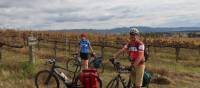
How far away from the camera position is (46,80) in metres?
11.4

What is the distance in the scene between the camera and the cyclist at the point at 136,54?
958cm

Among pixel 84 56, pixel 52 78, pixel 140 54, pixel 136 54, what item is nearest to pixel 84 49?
pixel 84 56

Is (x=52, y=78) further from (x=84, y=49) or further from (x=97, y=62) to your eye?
(x=97, y=62)

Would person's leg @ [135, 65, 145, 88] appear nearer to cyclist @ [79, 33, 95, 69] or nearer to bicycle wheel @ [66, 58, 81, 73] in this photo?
cyclist @ [79, 33, 95, 69]

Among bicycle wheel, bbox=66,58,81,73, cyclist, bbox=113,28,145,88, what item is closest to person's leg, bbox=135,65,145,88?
cyclist, bbox=113,28,145,88

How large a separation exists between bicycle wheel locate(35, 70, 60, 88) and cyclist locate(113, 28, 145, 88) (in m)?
2.41

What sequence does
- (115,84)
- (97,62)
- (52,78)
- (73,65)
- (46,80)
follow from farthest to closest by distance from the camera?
(73,65)
(97,62)
(52,78)
(46,80)
(115,84)

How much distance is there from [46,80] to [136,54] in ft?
9.41

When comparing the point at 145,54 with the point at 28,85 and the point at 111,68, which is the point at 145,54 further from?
the point at 111,68

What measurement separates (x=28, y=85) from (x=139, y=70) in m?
3.74

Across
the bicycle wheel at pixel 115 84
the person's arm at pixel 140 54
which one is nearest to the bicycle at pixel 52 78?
the bicycle wheel at pixel 115 84

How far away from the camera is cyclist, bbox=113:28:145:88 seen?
9.58m

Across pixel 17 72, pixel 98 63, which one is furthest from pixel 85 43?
pixel 17 72

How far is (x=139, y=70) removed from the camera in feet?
32.5
